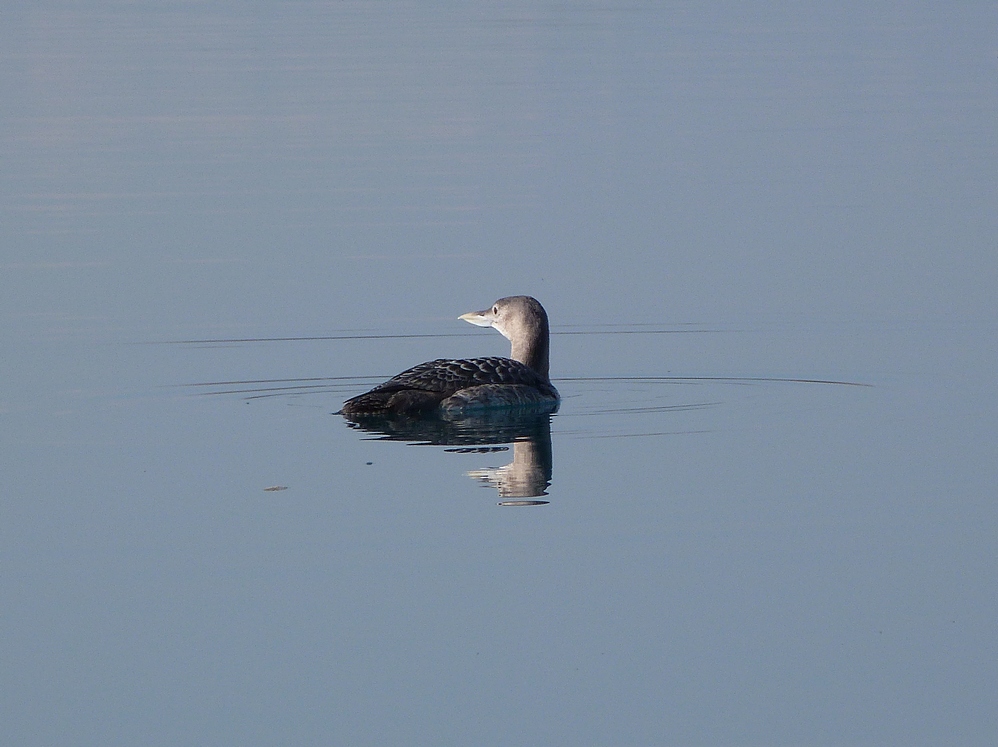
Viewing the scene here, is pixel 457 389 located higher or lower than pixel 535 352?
lower

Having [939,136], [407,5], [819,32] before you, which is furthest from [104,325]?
[407,5]

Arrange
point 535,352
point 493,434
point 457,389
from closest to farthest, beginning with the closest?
point 493,434
point 457,389
point 535,352

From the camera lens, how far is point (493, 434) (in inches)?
393

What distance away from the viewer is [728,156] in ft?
61.7

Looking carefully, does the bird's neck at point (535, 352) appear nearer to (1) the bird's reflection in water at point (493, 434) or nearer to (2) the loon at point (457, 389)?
(2) the loon at point (457, 389)

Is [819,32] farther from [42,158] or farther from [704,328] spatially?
[704,328]

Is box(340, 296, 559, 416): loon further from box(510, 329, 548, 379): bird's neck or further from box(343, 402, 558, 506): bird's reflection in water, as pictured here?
box(510, 329, 548, 379): bird's neck

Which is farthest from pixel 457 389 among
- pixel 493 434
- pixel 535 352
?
pixel 535 352

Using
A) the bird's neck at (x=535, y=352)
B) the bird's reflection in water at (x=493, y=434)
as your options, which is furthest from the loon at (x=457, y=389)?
the bird's neck at (x=535, y=352)

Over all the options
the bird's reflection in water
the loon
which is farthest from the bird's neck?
the bird's reflection in water

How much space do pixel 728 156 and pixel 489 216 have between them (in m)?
4.04

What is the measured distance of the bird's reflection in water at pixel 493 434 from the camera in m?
8.74

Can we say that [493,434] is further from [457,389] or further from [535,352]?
[535,352]

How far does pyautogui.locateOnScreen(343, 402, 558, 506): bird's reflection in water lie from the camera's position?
28.7ft
